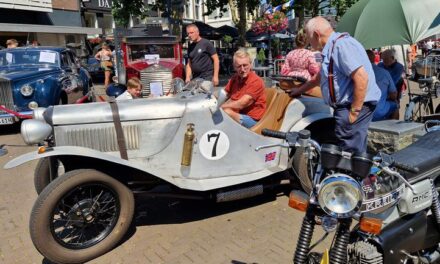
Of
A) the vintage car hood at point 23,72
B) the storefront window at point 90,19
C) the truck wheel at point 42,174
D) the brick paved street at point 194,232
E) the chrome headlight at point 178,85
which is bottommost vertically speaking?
the brick paved street at point 194,232

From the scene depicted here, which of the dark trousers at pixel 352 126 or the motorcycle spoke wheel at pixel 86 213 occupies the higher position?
the dark trousers at pixel 352 126

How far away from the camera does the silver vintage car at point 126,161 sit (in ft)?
11.3

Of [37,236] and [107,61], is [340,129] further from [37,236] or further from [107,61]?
[107,61]

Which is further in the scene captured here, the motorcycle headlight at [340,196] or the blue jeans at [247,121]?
the blue jeans at [247,121]

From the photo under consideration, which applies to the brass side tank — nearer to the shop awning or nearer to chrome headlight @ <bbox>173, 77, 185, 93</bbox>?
chrome headlight @ <bbox>173, 77, 185, 93</bbox>

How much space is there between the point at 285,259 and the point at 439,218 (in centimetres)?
126

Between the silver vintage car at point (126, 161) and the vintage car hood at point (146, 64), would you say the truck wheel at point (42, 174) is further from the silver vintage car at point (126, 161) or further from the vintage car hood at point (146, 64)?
the vintage car hood at point (146, 64)

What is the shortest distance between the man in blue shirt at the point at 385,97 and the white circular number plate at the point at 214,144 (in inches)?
98.5

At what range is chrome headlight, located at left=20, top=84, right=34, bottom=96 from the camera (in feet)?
27.3

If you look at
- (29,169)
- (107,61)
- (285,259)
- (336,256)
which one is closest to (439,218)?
(336,256)

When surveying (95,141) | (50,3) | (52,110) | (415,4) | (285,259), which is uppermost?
(50,3)

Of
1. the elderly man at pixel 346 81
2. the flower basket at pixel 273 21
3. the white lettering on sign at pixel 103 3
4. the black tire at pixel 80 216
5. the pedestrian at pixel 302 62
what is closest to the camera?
the elderly man at pixel 346 81

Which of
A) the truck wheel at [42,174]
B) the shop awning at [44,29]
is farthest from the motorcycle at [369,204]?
the shop awning at [44,29]

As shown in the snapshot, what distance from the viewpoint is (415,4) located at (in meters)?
5.23
